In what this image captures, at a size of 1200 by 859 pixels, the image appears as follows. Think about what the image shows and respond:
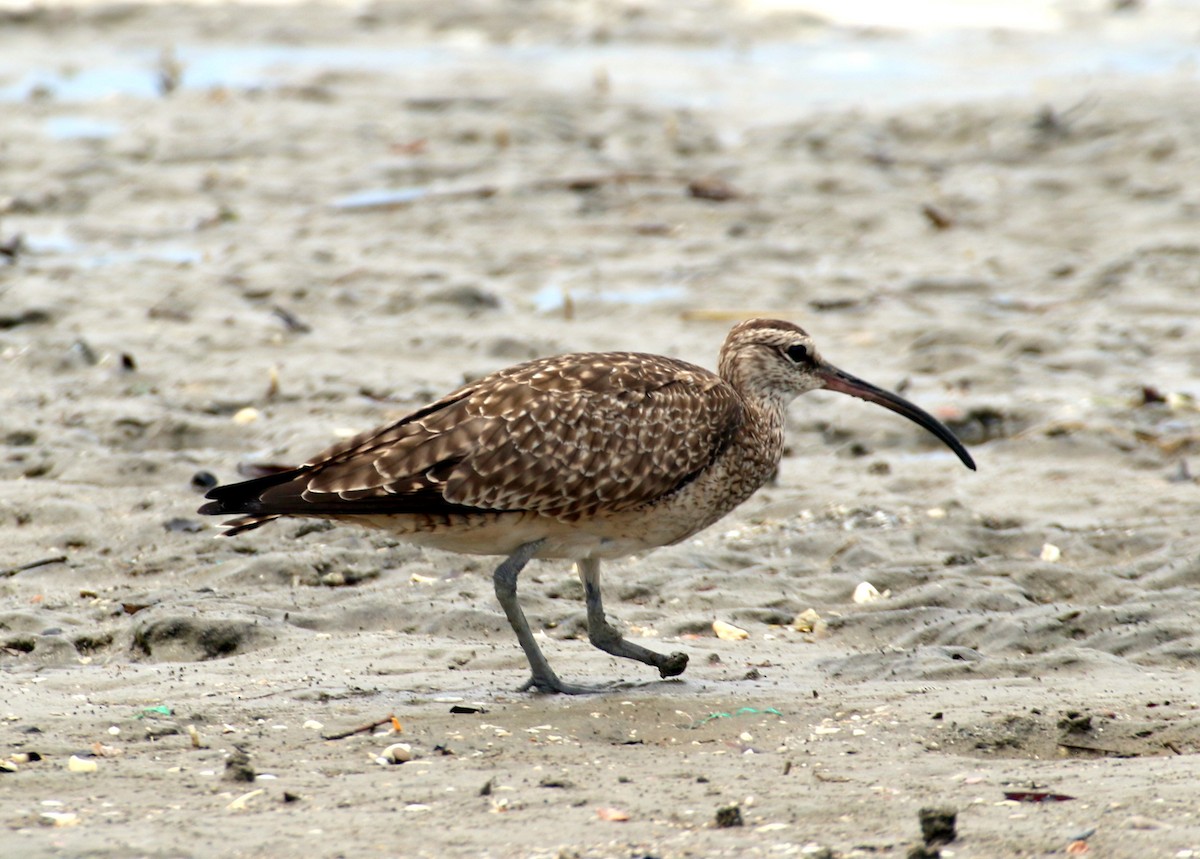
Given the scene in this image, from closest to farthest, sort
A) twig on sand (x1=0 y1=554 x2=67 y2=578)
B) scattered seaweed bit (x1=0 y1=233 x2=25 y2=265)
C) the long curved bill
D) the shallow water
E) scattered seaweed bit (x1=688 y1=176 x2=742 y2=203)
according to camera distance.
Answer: twig on sand (x1=0 y1=554 x2=67 y2=578), the long curved bill, scattered seaweed bit (x1=0 y1=233 x2=25 y2=265), scattered seaweed bit (x1=688 y1=176 x2=742 y2=203), the shallow water

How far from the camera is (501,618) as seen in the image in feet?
23.1

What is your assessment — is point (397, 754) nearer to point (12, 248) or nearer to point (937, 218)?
point (12, 248)

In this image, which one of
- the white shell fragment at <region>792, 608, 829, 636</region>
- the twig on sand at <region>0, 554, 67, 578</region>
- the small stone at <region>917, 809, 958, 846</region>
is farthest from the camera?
the twig on sand at <region>0, 554, 67, 578</region>

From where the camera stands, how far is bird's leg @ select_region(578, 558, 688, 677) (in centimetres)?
638

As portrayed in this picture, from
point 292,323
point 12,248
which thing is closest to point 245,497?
point 292,323

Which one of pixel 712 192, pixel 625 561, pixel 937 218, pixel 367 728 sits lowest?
pixel 625 561

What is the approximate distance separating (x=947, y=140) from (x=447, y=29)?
7.04 m

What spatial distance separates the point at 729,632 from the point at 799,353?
3.94ft

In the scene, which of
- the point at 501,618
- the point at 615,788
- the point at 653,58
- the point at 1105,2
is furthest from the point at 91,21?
the point at 615,788

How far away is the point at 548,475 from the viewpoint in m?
6.43

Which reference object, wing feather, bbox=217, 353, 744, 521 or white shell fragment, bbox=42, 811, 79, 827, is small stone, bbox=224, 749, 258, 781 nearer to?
white shell fragment, bbox=42, 811, 79, 827

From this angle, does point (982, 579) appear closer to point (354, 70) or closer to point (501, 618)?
point (501, 618)

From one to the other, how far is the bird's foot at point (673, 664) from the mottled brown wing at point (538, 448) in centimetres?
57

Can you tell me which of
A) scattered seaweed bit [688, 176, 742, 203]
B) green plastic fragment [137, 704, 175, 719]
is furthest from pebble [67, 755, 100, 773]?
scattered seaweed bit [688, 176, 742, 203]
